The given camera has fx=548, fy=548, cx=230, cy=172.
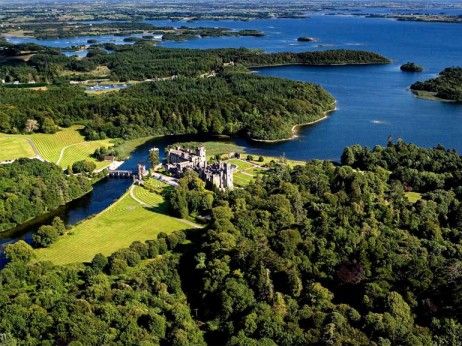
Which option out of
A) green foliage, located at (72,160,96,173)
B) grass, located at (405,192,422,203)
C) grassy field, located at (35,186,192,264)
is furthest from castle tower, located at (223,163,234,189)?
grass, located at (405,192,422,203)

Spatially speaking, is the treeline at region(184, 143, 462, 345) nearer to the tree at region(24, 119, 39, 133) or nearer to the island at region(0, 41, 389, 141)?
the island at region(0, 41, 389, 141)

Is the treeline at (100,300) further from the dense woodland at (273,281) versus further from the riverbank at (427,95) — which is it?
the riverbank at (427,95)

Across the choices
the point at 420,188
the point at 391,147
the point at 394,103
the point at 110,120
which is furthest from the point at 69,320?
the point at 394,103

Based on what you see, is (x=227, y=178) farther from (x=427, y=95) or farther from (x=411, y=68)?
(x=411, y=68)

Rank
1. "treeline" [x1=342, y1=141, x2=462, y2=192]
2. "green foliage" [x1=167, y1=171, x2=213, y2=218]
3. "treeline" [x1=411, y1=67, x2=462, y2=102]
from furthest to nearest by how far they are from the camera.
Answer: "treeline" [x1=411, y1=67, x2=462, y2=102] < "treeline" [x1=342, y1=141, x2=462, y2=192] < "green foliage" [x1=167, y1=171, x2=213, y2=218]

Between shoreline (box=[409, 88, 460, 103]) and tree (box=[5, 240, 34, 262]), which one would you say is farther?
shoreline (box=[409, 88, 460, 103])

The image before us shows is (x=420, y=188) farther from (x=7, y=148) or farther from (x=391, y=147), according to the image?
(x=7, y=148)

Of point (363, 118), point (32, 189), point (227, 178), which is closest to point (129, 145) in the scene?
point (32, 189)
